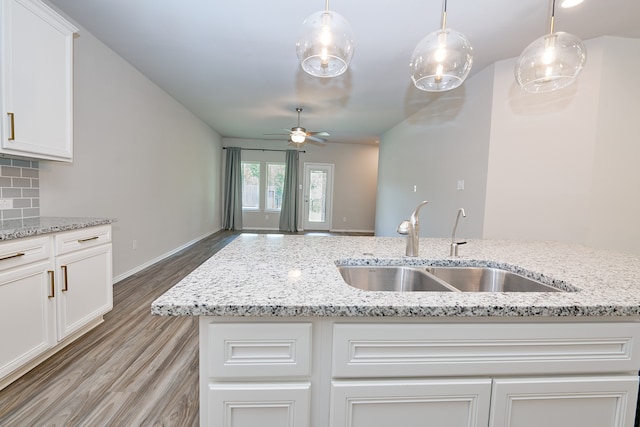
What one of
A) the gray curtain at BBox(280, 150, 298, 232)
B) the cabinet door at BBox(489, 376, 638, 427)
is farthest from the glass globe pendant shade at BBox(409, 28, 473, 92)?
the gray curtain at BBox(280, 150, 298, 232)

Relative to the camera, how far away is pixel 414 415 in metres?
0.85

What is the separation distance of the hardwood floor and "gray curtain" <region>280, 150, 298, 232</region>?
553 centimetres

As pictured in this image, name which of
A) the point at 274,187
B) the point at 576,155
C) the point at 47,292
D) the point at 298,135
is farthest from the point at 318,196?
the point at 47,292

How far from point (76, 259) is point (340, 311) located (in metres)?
2.06

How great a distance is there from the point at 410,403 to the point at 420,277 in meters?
0.62

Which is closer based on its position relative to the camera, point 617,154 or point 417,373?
point 417,373

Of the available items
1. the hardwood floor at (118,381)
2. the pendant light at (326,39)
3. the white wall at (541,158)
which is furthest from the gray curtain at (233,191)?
the pendant light at (326,39)

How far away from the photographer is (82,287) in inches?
79.1

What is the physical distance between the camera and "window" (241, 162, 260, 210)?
7.98 meters

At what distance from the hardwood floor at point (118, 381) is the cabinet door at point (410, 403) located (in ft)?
3.24

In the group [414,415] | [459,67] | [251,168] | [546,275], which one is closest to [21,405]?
[414,415]

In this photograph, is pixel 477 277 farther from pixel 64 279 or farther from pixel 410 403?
pixel 64 279

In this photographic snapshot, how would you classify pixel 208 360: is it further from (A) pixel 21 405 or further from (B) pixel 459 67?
(B) pixel 459 67

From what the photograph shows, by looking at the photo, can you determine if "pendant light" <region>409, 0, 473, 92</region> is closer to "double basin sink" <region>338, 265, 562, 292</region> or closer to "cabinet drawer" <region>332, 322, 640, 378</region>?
"double basin sink" <region>338, 265, 562, 292</region>
